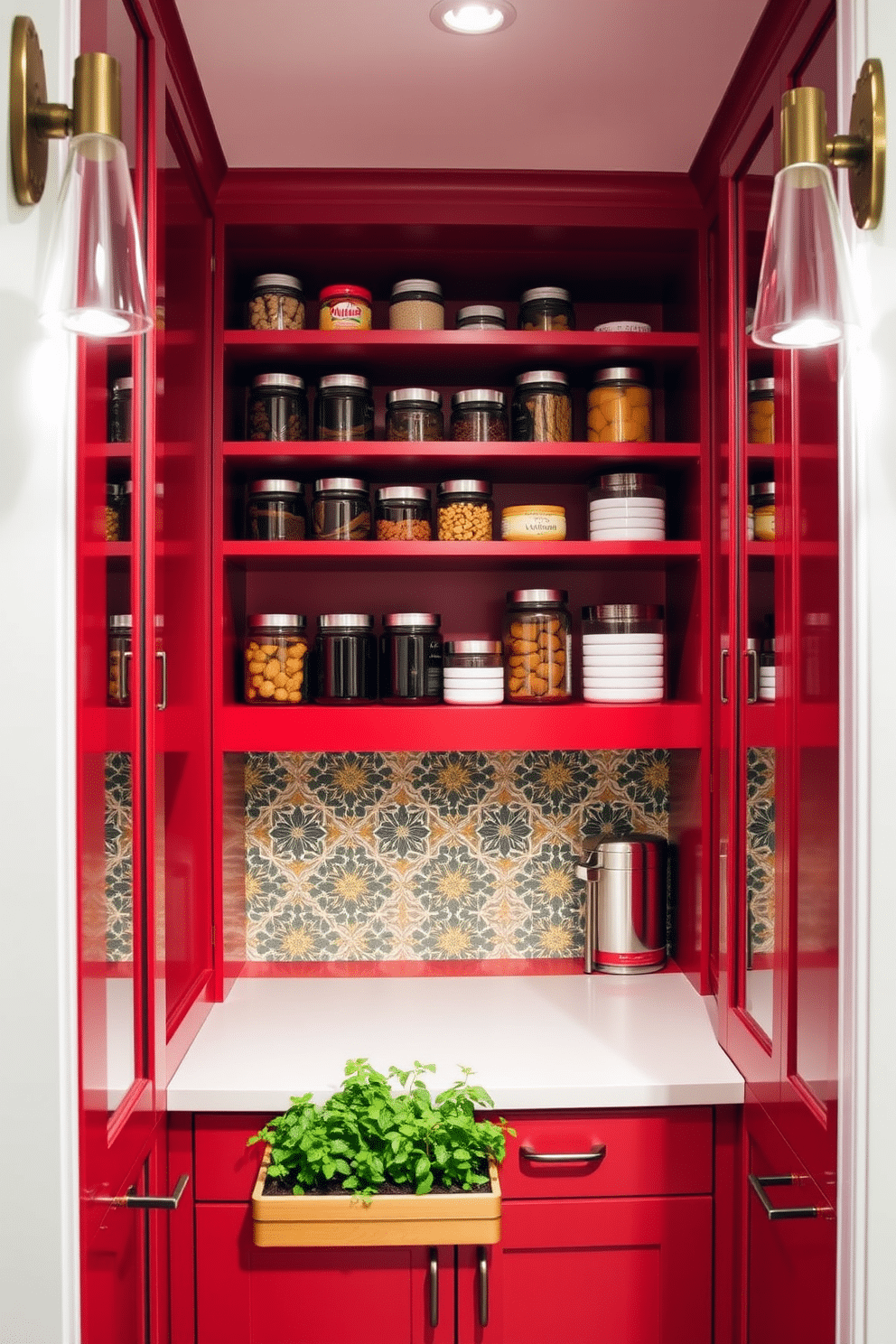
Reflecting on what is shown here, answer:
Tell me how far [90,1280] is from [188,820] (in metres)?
0.88

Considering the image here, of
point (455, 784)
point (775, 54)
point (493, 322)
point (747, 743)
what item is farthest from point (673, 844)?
point (775, 54)

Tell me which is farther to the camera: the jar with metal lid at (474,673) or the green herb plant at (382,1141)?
the jar with metal lid at (474,673)

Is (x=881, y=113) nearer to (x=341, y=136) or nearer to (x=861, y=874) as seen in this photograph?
(x=861, y=874)

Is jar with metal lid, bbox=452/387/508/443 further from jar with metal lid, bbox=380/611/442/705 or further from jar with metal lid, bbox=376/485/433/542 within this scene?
jar with metal lid, bbox=380/611/442/705

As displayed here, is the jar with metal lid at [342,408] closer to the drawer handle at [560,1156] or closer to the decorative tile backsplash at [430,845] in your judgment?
the decorative tile backsplash at [430,845]

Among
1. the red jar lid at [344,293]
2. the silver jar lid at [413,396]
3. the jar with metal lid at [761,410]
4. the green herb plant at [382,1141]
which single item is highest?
the red jar lid at [344,293]

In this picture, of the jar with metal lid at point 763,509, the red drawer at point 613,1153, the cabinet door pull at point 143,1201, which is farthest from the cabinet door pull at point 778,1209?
the jar with metal lid at point 763,509

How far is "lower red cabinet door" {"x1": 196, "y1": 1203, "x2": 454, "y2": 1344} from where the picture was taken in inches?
66.4

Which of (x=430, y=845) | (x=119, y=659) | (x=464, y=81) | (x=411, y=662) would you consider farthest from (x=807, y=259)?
(x=430, y=845)

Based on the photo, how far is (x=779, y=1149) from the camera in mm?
1516

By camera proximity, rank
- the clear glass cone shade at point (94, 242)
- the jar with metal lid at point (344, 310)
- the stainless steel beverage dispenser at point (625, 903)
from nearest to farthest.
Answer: the clear glass cone shade at point (94, 242) < the jar with metal lid at point (344, 310) < the stainless steel beverage dispenser at point (625, 903)

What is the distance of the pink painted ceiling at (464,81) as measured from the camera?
161 centimetres

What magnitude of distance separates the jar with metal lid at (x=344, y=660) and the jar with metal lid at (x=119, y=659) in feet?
2.46

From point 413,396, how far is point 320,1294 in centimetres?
159
